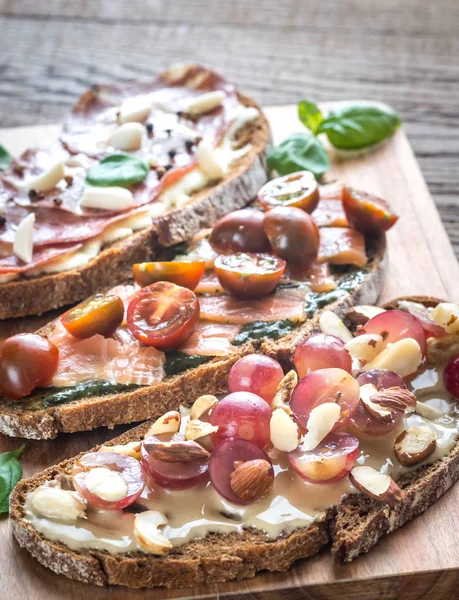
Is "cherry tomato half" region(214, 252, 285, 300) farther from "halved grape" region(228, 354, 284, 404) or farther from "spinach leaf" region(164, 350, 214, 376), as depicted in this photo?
"halved grape" region(228, 354, 284, 404)

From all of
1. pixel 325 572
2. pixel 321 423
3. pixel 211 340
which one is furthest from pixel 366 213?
pixel 325 572

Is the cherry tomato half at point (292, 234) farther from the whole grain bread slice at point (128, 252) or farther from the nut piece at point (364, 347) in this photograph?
the whole grain bread slice at point (128, 252)

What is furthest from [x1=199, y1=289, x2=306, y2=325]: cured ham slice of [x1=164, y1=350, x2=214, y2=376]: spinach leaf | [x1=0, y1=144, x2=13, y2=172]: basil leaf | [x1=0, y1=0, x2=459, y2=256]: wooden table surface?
[x1=0, y1=0, x2=459, y2=256]: wooden table surface

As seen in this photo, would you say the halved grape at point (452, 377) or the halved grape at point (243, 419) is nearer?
the halved grape at point (243, 419)

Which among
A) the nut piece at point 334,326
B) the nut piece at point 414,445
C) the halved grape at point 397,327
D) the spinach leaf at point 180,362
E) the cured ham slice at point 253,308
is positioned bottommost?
the spinach leaf at point 180,362

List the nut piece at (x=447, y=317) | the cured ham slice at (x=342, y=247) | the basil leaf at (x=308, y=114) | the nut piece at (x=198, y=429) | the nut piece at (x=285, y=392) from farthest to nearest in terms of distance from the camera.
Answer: the basil leaf at (x=308, y=114)
the cured ham slice at (x=342, y=247)
the nut piece at (x=447, y=317)
the nut piece at (x=285, y=392)
the nut piece at (x=198, y=429)

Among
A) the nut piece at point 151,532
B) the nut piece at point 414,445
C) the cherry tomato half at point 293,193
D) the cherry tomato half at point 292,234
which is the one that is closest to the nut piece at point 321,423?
the nut piece at point 414,445

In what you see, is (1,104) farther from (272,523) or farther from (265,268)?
(272,523)
